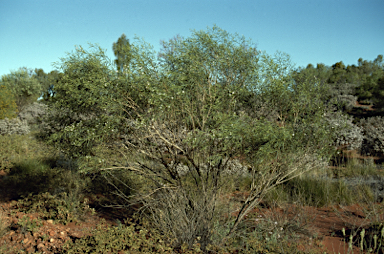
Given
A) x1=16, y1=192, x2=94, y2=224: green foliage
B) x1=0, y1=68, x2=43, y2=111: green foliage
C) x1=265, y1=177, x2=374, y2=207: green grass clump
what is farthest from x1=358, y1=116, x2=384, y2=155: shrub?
x1=0, y1=68, x2=43, y2=111: green foliage

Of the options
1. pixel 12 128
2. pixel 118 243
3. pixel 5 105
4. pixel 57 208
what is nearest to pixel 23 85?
pixel 5 105

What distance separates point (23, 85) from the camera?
32.2 meters

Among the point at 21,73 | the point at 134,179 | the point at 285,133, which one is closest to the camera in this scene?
the point at 285,133

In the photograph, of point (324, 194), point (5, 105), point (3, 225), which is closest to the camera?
point (3, 225)

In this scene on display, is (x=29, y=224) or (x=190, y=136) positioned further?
(x=29, y=224)

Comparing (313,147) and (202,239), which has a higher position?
(313,147)

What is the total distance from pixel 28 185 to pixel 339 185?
24.0ft

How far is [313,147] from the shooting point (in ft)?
14.7

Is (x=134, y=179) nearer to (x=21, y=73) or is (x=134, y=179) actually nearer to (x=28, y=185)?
(x=28, y=185)

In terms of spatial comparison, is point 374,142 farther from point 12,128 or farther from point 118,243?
point 12,128

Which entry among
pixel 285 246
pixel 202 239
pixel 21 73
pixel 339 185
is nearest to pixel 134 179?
pixel 202 239

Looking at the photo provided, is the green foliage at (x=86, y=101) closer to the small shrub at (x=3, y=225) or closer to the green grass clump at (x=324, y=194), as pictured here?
the small shrub at (x=3, y=225)

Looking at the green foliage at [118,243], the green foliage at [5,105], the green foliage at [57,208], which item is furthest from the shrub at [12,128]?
the green foliage at [118,243]

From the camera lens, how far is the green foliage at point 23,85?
3039cm
